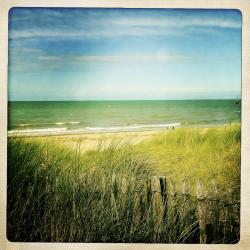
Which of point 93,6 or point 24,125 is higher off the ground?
point 93,6

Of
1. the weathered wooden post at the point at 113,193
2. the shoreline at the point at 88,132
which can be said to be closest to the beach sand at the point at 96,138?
the shoreline at the point at 88,132

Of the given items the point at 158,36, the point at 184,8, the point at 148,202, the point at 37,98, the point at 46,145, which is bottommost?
the point at 148,202

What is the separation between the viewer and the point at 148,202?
297 cm

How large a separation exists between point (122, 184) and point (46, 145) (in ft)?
2.01

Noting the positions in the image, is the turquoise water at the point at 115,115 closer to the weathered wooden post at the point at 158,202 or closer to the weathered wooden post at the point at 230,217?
the weathered wooden post at the point at 158,202

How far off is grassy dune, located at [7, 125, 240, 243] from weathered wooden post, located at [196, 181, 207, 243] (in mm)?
38

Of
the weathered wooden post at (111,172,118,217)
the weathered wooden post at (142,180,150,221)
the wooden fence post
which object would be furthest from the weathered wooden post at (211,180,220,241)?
the weathered wooden post at (111,172,118,217)

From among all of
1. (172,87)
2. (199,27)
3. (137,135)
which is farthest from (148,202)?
(199,27)

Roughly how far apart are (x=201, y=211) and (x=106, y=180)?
2.30ft

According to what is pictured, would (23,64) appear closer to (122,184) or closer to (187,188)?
(122,184)

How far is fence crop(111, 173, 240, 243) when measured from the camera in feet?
9.65

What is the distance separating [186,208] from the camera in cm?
296

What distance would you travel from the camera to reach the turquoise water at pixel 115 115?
2.98 m

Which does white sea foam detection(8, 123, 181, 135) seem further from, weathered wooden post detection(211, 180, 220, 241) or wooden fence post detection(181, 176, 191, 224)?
weathered wooden post detection(211, 180, 220, 241)
